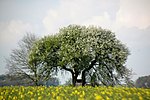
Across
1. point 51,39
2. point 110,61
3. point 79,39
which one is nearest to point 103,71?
point 110,61

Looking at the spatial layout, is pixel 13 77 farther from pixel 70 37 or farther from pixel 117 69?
pixel 117 69

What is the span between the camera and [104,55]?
1781 inches

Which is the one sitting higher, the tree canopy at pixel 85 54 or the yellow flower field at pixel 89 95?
the tree canopy at pixel 85 54

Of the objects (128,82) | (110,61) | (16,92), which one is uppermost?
(110,61)

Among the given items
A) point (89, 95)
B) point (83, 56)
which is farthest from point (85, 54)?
point (89, 95)

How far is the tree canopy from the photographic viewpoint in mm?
44850

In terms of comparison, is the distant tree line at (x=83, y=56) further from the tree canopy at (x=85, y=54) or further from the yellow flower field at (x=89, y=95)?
the yellow flower field at (x=89, y=95)

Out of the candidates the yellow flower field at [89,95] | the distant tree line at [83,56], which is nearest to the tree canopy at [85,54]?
the distant tree line at [83,56]

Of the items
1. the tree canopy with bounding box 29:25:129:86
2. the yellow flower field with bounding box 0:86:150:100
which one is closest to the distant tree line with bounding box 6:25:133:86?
the tree canopy with bounding box 29:25:129:86

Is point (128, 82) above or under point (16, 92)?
above

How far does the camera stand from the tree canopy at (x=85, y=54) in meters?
44.8

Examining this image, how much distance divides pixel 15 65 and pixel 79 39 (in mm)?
16792

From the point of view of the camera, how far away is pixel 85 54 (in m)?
44.0

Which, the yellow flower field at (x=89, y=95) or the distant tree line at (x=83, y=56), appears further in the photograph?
the distant tree line at (x=83, y=56)
